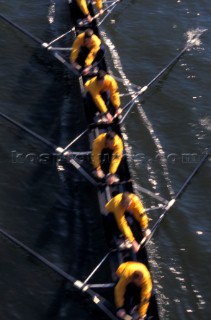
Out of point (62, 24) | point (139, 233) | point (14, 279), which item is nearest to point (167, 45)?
point (62, 24)

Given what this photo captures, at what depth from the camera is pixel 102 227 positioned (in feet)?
67.1

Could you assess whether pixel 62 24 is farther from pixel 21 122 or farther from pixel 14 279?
pixel 14 279

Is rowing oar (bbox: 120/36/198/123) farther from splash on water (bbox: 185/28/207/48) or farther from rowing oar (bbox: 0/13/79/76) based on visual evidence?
rowing oar (bbox: 0/13/79/76)

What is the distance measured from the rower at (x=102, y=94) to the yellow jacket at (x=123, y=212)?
4.40 meters

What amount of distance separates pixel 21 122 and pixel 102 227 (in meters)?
5.54

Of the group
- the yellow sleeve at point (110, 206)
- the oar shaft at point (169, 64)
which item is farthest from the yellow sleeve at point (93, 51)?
the yellow sleeve at point (110, 206)

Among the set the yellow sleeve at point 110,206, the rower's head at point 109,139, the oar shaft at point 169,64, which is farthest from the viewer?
the oar shaft at point 169,64

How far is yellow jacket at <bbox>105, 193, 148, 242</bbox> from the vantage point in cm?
1862

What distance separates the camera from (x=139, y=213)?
18.9m

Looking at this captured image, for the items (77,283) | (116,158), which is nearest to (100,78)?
(116,158)

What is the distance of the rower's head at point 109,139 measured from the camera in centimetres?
2022

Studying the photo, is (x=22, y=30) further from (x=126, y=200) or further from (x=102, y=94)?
(x=126, y=200)

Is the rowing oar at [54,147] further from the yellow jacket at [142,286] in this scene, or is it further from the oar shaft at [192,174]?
the yellow jacket at [142,286]

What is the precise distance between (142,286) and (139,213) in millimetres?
2510
